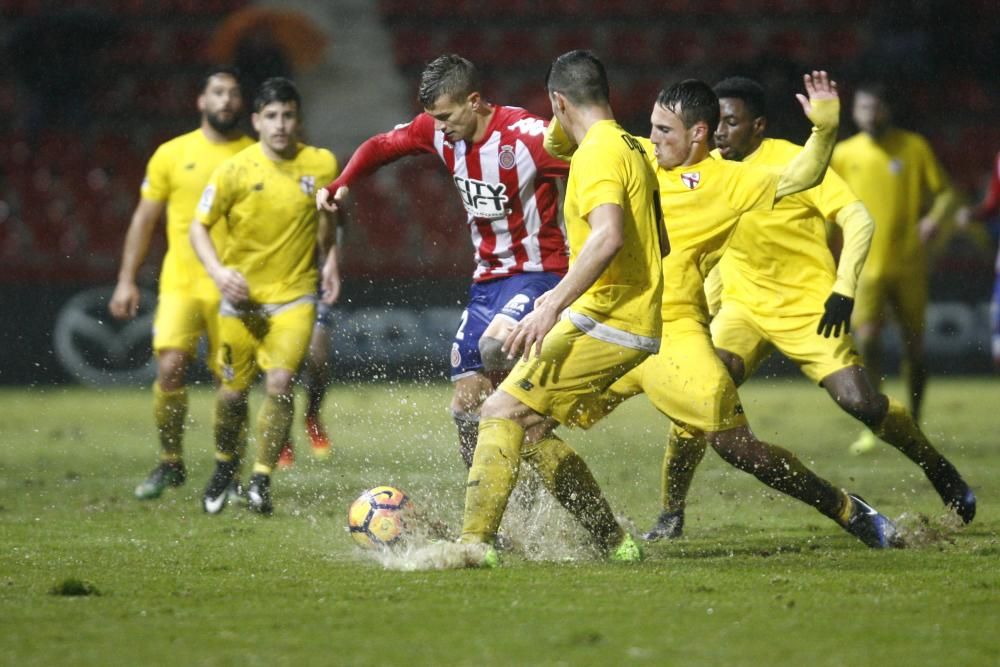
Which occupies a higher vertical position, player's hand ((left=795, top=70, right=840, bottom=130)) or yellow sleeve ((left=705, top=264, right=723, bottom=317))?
player's hand ((left=795, top=70, right=840, bottom=130))

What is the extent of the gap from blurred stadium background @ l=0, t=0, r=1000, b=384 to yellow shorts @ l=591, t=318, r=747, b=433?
10.0 metres

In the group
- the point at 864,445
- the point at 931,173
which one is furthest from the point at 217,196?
the point at 931,173

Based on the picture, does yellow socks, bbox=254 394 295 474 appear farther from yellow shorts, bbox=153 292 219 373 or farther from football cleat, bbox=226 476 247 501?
yellow shorts, bbox=153 292 219 373

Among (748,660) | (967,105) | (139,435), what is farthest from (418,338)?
(748,660)

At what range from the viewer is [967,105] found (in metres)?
21.1

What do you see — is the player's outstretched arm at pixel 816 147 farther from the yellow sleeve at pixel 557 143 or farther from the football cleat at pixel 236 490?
the football cleat at pixel 236 490

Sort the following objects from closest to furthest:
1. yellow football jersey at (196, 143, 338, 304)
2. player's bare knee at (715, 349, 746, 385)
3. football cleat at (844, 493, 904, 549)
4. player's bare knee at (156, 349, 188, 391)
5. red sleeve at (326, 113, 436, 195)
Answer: football cleat at (844, 493, 904, 549) < red sleeve at (326, 113, 436, 195) < player's bare knee at (715, 349, 746, 385) < yellow football jersey at (196, 143, 338, 304) < player's bare knee at (156, 349, 188, 391)

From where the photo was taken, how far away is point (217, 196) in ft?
28.1

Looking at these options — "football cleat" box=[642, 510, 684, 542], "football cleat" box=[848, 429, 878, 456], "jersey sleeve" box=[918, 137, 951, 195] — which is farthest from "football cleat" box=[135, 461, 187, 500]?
"jersey sleeve" box=[918, 137, 951, 195]

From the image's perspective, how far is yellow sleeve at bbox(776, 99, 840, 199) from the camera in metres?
6.45

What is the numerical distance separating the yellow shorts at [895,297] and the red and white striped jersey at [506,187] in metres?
5.17

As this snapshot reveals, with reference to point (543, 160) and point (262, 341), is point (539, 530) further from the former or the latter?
point (262, 341)

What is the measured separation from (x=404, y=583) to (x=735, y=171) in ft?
7.09

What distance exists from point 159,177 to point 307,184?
115 cm
